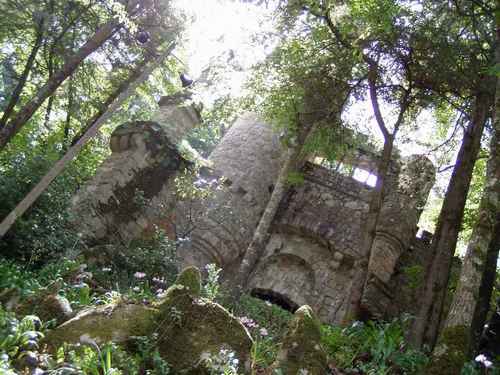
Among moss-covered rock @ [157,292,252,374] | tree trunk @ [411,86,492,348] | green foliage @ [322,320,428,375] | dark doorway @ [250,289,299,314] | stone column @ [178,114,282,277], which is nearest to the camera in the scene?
moss-covered rock @ [157,292,252,374]

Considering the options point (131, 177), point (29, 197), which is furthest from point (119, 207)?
point (29, 197)

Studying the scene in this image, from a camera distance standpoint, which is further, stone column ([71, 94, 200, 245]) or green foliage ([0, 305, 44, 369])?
stone column ([71, 94, 200, 245])

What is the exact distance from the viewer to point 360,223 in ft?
40.2

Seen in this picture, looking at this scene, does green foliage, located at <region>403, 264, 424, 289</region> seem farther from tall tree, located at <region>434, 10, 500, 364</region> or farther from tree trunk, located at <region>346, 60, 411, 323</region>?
tall tree, located at <region>434, 10, 500, 364</region>

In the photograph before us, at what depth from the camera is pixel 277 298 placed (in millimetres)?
12258

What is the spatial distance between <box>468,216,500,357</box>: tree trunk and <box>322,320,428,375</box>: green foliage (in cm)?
63

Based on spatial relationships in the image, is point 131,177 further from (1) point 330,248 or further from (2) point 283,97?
(1) point 330,248

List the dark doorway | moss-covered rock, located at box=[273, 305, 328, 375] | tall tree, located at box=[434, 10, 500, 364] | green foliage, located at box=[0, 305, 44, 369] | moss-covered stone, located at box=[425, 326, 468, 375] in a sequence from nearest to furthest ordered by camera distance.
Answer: green foliage, located at box=[0, 305, 44, 369]
moss-covered rock, located at box=[273, 305, 328, 375]
moss-covered stone, located at box=[425, 326, 468, 375]
tall tree, located at box=[434, 10, 500, 364]
the dark doorway

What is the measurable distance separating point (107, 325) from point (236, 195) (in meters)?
8.54

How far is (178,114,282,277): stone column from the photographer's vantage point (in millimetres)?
11336

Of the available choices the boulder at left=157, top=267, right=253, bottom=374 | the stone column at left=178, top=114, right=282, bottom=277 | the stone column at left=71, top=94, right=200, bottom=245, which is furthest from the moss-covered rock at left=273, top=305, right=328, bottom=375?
the stone column at left=178, top=114, right=282, bottom=277

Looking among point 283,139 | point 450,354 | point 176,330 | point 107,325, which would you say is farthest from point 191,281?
point 283,139

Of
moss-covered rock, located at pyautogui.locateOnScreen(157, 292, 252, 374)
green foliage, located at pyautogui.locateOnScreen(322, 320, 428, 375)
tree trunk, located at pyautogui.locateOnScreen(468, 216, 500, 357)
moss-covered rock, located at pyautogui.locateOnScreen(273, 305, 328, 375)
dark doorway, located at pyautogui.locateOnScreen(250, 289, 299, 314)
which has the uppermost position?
dark doorway, located at pyautogui.locateOnScreen(250, 289, 299, 314)

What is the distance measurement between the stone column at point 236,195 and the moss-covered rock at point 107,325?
637cm
